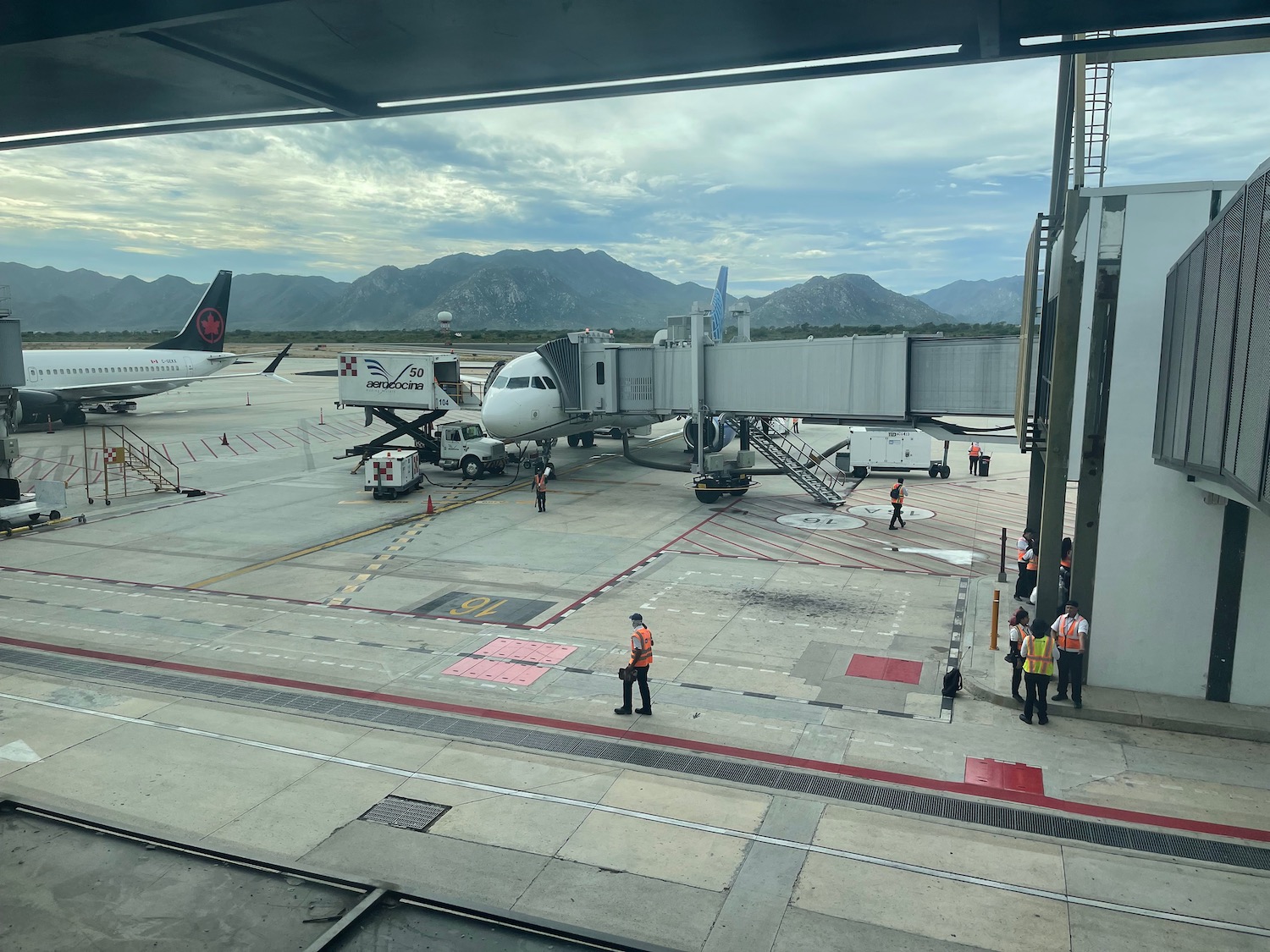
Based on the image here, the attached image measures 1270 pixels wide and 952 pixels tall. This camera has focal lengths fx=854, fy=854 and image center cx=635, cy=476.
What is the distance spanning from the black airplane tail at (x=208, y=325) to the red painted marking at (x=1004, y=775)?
64108 mm

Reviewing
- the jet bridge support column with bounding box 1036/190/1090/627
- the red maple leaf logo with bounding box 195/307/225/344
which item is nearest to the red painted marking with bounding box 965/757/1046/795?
the jet bridge support column with bounding box 1036/190/1090/627

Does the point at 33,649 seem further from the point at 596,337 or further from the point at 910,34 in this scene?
the point at 596,337

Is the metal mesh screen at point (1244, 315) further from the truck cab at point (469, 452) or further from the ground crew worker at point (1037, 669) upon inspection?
the truck cab at point (469, 452)

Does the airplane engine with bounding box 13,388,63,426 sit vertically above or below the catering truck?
above

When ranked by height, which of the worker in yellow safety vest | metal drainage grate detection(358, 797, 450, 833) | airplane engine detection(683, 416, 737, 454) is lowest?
metal drainage grate detection(358, 797, 450, 833)

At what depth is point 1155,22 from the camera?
23.5 ft

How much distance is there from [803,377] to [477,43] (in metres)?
24.1

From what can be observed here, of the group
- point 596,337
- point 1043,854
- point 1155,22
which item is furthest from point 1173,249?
point 596,337

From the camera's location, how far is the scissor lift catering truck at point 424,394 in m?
40.7

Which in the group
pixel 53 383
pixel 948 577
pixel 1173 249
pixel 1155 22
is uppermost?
pixel 1155 22

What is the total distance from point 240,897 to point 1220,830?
469 inches

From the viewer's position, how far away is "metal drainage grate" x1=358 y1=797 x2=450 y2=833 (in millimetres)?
11297

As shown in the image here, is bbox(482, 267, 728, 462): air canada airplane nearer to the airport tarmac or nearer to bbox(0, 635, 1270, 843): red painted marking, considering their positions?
the airport tarmac

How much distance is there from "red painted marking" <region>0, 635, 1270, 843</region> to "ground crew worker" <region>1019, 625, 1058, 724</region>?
2.67 metres
